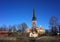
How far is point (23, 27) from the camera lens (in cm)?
11194

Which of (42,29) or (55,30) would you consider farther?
(42,29)

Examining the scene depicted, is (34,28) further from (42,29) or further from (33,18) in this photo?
(42,29)

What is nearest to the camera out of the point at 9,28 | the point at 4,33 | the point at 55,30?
the point at 55,30

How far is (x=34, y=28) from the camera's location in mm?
85062

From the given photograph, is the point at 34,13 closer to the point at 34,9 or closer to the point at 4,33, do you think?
the point at 34,9

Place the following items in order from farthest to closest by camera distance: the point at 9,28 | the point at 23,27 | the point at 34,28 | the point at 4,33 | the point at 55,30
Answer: the point at 9,28, the point at 23,27, the point at 4,33, the point at 34,28, the point at 55,30

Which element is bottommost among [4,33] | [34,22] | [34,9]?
[4,33]

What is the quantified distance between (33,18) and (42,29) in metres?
14.0

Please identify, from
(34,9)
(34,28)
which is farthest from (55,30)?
(34,9)

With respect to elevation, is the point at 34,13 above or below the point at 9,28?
above

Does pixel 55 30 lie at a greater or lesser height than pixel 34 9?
lesser

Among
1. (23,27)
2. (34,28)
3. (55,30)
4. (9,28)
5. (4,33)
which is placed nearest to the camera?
(55,30)

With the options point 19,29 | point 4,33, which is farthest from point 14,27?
point 4,33

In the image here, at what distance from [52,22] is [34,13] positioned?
1192 cm
